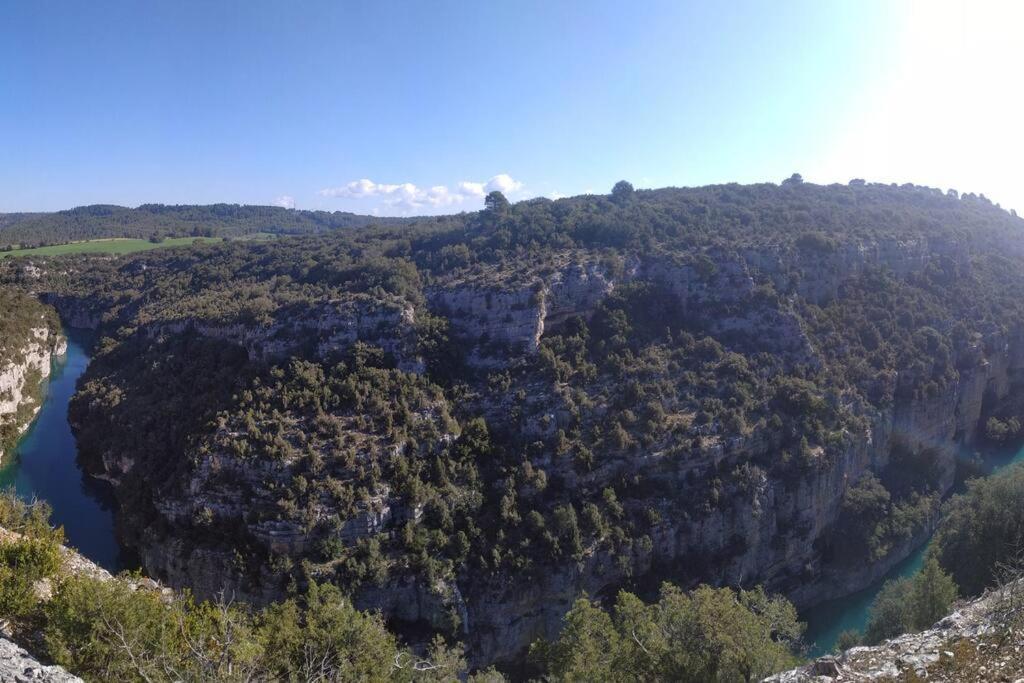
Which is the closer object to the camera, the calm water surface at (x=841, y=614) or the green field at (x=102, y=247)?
the calm water surface at (x=841, y=614)

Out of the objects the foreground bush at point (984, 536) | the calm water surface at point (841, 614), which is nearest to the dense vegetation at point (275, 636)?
the calm water surface at point (841, 614)

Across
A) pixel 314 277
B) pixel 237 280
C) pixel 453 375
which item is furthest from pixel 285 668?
pixel 237 280

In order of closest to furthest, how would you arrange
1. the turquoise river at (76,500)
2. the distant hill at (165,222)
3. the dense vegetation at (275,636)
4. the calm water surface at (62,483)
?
the dense vegetation at (275,636) → the turquoise river at (76,500) → the calm water surface at (62,483) → the distant hill at (165,222)

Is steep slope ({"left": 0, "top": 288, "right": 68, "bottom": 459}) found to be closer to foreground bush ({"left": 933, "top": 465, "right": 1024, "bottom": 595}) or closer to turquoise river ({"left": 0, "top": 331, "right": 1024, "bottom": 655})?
turquoise river ({"left": 0, "top": 331, "right": 1024, "bottom": 655})

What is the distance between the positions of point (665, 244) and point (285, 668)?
43545 mm

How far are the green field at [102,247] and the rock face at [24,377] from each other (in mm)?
31222

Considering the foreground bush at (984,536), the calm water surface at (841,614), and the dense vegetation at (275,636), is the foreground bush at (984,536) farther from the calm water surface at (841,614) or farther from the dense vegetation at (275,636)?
the dense vegetation at (275,636)

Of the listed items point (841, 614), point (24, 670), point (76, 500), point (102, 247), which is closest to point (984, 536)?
point (841, 614)

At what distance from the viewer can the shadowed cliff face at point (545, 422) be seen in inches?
1040

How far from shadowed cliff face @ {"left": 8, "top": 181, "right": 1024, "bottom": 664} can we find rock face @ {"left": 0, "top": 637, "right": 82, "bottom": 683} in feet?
49.0

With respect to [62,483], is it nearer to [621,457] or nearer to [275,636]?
[275,636]

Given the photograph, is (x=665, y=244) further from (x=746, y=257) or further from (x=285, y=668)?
(x=285, y=668)

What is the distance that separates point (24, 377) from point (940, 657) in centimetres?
6979

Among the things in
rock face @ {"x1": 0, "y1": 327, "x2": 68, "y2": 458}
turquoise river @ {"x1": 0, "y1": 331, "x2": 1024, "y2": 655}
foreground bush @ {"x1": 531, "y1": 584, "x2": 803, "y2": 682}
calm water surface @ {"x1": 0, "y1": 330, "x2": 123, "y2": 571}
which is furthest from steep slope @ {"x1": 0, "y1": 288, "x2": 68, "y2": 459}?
foreground bush @ {"x1": 531, "y1": 584, "x2": 803, "y2": 682}
